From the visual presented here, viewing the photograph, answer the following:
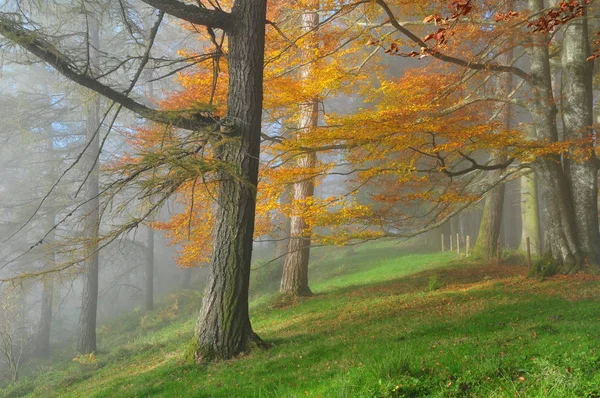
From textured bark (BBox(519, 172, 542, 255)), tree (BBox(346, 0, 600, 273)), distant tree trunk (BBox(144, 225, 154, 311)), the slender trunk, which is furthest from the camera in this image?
distant tree trunk (BBox(144, 225, 154, 311))

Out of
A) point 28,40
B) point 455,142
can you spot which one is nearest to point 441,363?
point 455,142

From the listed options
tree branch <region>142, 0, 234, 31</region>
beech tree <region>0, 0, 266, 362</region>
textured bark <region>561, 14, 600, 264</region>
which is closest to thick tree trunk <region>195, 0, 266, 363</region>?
beech tree <region>0, 0, 266, 362</region>

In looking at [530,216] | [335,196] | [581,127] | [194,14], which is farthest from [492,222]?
[194,14]

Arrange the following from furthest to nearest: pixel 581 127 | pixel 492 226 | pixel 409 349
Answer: pixel 492 226 → pixel 581 127 → pixel 409 349

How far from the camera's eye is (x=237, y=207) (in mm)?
6832

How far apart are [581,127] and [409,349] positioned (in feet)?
26.5

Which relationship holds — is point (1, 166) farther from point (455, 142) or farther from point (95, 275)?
point (455, 142)

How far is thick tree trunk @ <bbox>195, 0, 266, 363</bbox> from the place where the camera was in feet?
21.9

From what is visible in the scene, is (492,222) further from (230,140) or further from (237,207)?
(230,140)

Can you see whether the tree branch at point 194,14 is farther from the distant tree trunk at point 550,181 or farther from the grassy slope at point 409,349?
the distant tree trunk at point 550,181

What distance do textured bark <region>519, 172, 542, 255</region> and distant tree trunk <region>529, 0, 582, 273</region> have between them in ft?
15.1

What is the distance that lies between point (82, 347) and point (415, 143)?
12.8 m

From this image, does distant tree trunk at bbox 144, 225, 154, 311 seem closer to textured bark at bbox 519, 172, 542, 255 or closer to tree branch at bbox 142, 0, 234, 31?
textured bark at bbox 519, 172, 542, 255

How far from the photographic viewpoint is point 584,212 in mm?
10211
